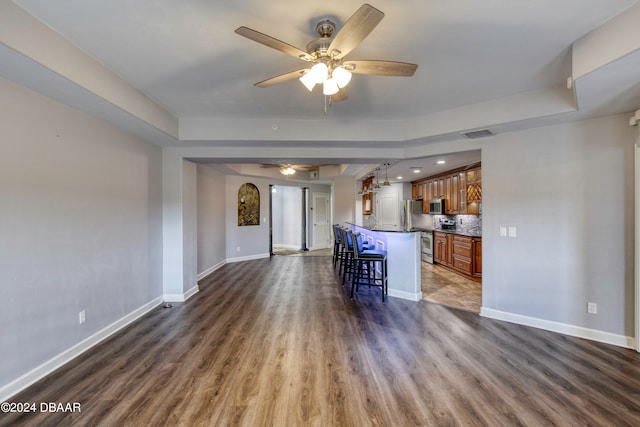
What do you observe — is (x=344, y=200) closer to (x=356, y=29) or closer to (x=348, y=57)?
(x=348, y=57)

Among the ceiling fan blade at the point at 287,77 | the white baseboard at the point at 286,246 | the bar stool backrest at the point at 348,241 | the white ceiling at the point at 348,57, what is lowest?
the white baseboard at the point at 286,246

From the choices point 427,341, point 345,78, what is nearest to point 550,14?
point 345,78

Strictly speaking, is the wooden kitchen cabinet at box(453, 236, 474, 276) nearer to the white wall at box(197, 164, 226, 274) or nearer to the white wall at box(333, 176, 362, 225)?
the white wall at box(333, 176, 362, 225)

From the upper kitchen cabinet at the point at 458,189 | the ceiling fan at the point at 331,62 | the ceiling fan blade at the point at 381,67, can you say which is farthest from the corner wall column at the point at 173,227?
the upper kitchen cabinet at the point at 458,189

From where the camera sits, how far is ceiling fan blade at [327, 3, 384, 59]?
1372mm

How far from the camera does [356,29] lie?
1522 mm

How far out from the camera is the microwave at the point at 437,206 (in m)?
6.70

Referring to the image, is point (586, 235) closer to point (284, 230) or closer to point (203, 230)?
point (203, 230)

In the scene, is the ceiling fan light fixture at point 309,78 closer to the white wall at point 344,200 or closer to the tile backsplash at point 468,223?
the tile backsplash at point 468,223

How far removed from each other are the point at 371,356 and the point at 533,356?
1.53 m

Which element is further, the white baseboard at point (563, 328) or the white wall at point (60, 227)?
the white baseboard at point (563, 328)

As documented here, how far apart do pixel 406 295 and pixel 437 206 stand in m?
3.27

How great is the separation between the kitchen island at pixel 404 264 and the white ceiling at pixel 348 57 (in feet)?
5.18

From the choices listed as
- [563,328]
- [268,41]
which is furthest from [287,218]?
[268,41]
